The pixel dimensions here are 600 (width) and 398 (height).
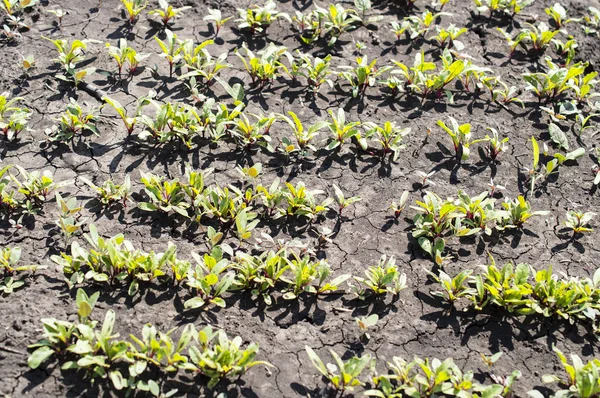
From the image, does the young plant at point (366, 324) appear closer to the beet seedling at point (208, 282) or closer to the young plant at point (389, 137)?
the beet seedling at point (208, 282)

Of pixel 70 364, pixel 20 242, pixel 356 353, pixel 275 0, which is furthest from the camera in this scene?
pixel 275 0

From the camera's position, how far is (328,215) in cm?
400

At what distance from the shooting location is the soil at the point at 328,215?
10.8 feet

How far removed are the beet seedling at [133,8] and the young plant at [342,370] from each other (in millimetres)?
3211

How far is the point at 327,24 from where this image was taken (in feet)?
17.3

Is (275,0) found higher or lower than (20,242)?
higher

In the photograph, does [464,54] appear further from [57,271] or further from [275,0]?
[57,271]

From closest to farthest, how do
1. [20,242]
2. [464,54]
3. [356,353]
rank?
1. [356,353]
2. [20,242]
3. [464,54]

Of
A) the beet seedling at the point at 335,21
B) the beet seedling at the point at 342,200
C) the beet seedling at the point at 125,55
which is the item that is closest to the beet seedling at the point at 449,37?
the beet seedling at the point at 335,21

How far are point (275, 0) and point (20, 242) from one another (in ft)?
10.2

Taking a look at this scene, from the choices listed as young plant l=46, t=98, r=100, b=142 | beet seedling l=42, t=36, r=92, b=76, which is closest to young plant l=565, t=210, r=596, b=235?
young plant l=46, t=98, r=100, b=142

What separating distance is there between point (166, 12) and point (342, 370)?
132 inches

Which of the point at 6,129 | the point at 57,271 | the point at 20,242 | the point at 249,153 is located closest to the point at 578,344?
the point at 249,153

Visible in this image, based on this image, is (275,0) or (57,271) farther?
(275,0)
